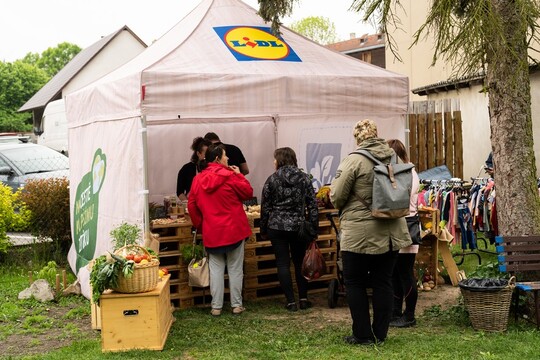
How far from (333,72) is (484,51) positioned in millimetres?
2466

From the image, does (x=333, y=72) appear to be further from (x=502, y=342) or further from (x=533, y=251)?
(x=502, y=342)

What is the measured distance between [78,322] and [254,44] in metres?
3.71

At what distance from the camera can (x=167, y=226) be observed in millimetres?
8141

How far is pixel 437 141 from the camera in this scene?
15789 millimetres

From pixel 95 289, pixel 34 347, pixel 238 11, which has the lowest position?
pixel 34 347

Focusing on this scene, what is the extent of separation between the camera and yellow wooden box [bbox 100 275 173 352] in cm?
646

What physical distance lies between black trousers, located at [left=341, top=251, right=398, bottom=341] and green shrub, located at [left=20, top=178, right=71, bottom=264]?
6305mm

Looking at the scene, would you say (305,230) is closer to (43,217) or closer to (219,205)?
(219,205)

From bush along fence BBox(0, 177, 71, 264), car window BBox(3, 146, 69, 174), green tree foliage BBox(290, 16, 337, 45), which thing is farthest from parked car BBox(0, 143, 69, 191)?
green tree foliage BBox(290, 16, 337, 45)

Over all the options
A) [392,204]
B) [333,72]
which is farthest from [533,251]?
[333,72]

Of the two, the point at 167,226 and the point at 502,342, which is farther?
the point at 167,226

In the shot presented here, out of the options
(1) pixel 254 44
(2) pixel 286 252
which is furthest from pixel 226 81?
(2) pixel 286 252

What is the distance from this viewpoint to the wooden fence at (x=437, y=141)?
51.0 ft

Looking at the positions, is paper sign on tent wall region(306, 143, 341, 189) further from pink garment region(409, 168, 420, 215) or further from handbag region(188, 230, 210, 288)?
pink garment region(409, 168, 420, 215)
